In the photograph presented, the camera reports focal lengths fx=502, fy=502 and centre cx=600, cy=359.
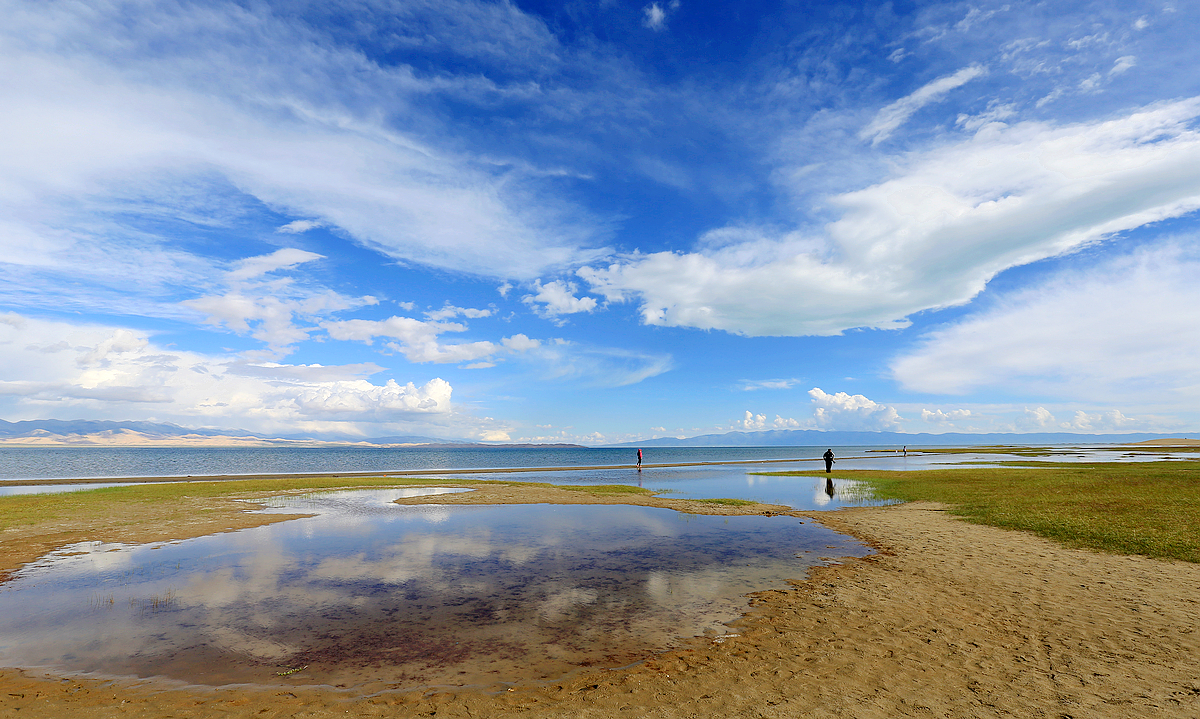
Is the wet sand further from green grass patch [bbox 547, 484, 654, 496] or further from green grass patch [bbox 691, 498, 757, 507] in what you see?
green grass patch [bbox 547, 484, 654, 496]

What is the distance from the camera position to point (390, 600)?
1502cm

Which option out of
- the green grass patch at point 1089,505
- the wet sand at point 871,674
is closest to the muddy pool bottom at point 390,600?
the wet sand at point 871,674

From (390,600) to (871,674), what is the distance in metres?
12.8

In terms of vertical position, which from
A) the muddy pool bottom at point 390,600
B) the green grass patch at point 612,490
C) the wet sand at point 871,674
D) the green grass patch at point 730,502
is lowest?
the green grass patch at point 612,490

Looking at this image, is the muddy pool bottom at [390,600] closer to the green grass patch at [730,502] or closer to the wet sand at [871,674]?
the wet sand at [871,674]

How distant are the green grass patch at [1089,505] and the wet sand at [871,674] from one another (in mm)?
6757

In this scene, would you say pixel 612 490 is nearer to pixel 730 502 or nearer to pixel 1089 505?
pixel 730 502

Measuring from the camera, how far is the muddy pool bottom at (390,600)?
427 inches

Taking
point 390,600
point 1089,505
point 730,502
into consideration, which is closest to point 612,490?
point 730,502

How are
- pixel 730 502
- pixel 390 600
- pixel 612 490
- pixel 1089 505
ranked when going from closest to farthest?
pixel 390 600 < pixel 1089 505 < pixel 730 502 < pixel 612 490

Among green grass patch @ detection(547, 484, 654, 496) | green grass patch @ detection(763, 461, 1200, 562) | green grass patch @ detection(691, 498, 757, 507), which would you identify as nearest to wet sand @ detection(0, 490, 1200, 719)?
green grass patch @ detection(763, 461, 1200, 562)

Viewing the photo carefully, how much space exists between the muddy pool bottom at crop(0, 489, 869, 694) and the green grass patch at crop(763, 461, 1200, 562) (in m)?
9.99

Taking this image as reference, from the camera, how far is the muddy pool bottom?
10.8m

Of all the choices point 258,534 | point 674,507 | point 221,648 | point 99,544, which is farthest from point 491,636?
point 674,507
